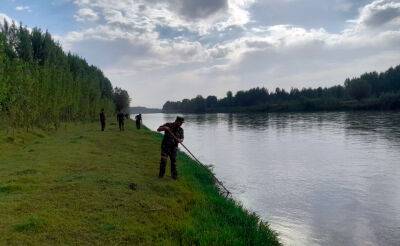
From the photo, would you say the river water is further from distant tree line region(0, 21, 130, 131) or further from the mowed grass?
distant tree line region(0, 21, 130, 131)

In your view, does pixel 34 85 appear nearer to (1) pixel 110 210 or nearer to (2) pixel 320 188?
(2) pixel 320 188

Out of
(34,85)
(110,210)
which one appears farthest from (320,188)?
(34,85)

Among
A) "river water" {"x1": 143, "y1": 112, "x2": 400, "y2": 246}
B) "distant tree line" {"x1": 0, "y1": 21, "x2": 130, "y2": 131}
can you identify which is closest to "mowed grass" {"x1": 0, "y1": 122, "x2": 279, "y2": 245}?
"river water" {"x1": 143, "y1": 112, "x2": 400, "y2": 246}

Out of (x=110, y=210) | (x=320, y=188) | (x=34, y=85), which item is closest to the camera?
(x=110, y=210)

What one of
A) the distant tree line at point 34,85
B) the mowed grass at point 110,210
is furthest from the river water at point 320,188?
the distant tree line at point 34,85

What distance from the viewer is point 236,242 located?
11.4 meters

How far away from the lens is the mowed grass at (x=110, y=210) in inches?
419


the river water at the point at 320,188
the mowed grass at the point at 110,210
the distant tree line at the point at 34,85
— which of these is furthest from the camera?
the distant tree line at the point at 34,85

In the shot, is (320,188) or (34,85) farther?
(34,85)

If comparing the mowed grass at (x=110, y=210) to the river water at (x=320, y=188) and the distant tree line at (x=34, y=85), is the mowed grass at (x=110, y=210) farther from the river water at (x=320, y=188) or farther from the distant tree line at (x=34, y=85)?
the distant tree line at (x=34, y=85)

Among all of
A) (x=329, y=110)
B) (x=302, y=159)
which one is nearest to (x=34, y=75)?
(x=302, y=159)

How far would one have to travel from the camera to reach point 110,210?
12.6m

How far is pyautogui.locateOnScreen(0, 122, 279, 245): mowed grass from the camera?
34.9 feet

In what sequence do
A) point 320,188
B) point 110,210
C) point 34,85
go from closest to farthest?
point 110,210, point 320,188, point 34,85
